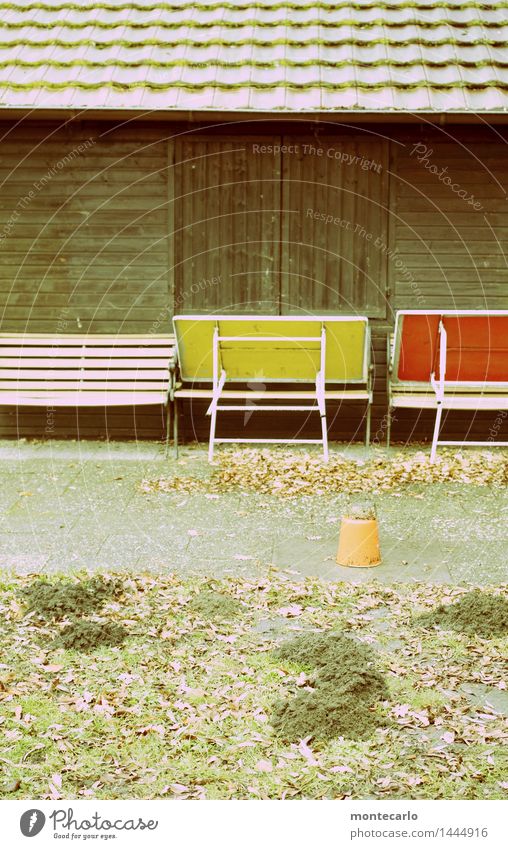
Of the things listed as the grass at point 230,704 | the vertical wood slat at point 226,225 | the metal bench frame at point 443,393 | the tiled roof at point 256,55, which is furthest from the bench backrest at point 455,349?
the grass at point 230,704

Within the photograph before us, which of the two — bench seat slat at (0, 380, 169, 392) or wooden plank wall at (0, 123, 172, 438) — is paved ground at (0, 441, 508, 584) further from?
wooden plank wall at (0, 123, 172, 438)

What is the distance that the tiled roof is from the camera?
29.8 feet

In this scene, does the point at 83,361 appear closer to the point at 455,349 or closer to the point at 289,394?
the point at 289,394

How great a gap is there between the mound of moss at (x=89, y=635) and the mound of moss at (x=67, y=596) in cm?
Answer: 18

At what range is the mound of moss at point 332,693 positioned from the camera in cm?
423

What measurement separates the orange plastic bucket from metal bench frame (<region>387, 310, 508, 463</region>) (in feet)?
8.90

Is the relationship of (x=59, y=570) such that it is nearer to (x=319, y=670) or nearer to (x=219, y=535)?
(x=219, y=535)

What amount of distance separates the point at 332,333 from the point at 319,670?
4733 millimetres

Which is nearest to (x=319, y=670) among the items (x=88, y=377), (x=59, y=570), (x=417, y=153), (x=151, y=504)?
(x=59, y=570)

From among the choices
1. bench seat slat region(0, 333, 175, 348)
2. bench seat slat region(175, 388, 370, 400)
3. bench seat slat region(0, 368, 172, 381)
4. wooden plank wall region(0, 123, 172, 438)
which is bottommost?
bench seat slat region(175, 388, 370, 400)

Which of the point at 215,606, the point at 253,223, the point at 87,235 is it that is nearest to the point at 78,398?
the point at 87,235

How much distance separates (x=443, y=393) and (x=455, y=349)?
0.54m

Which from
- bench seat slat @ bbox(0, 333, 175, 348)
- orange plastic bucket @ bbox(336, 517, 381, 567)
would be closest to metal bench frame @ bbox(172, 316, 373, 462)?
bench seat slat @ bbox(0, 333, 175, 348)

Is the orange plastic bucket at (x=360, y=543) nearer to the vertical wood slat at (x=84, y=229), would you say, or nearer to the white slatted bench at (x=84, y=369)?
the white slatted bench at (x=84, y=369)
